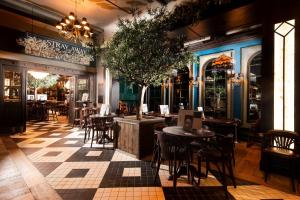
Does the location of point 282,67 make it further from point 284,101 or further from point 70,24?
point 70,24

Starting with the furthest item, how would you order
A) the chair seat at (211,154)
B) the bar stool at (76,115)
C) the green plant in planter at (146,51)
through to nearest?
the bar stool at (76,115) → the green plant in planter at (146,51) → the chair seat at (211,154)

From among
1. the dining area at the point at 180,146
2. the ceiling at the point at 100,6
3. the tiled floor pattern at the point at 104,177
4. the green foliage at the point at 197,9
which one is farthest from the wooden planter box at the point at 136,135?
the ceiling at the point at 100,6

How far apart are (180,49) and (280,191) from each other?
126 inches

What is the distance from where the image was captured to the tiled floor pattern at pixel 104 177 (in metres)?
2.84

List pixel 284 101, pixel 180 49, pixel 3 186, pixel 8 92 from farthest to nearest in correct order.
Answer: pixel 8 92 → pixel 180 49 → pixel 284 101 → pixel 3 186

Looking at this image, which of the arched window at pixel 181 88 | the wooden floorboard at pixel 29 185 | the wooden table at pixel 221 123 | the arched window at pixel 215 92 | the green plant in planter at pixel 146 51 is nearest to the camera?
the wooden floorboard at pixel 29 185

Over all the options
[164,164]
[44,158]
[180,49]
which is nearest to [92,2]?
[180,49]

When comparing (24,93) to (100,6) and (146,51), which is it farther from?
(146,51)

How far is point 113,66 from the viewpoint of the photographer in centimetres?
452

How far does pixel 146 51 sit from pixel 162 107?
2.93 m

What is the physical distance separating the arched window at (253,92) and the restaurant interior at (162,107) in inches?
1.4

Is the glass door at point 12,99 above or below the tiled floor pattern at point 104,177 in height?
above

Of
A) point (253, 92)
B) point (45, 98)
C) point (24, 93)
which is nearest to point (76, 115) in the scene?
point (24, 93)

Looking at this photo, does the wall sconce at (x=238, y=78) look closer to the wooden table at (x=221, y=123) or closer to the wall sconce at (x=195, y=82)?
the wall sconce at (x=195, y=82)
